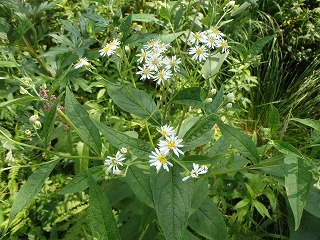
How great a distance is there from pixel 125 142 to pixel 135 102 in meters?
0.26

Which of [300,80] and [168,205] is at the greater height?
[168,205]

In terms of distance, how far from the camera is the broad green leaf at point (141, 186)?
1.19 metres

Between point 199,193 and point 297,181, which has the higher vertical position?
point 297,181

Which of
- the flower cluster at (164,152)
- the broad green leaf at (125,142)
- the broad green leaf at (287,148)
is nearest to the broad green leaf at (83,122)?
the broad green leaf at (125,142)

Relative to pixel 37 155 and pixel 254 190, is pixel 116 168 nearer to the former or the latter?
pixel 254 190

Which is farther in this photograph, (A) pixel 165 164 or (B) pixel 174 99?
(B) pixel 174 99

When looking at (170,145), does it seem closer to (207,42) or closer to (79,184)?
(79,184)

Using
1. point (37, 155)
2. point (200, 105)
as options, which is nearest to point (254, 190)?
point (200, 105)

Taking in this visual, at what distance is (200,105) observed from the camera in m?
1.33

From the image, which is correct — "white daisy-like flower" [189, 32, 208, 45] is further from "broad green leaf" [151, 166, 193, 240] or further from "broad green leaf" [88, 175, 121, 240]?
"broad green leaf" [88, 175, 121, 240]

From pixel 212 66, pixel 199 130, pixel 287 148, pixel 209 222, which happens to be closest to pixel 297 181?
pixel 287 148

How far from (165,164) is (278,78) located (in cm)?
214

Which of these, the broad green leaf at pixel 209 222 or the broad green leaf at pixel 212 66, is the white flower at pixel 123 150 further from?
the broad green leaf at pixel 212 66

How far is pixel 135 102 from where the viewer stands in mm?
1388
